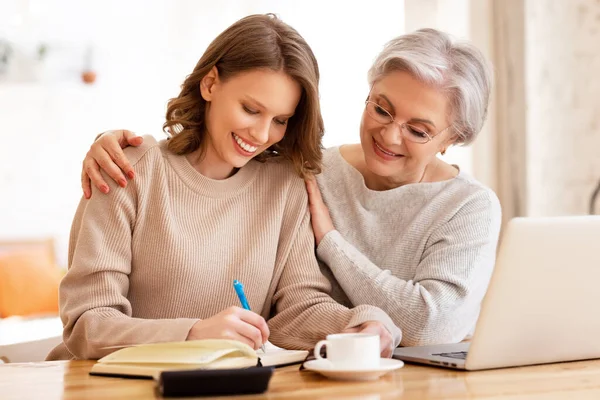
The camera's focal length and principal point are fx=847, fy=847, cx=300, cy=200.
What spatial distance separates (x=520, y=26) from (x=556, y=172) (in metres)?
0.75

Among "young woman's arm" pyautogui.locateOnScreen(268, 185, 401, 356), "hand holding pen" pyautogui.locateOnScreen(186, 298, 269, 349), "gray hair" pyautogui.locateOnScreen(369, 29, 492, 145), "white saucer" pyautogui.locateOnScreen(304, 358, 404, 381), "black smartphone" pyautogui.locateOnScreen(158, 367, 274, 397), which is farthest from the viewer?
"gray hair" pyautogui.locateOnScreen(369, 29, 492, 145)

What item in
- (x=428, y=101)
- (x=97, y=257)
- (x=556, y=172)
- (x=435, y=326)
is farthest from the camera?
(x=556, y=172)

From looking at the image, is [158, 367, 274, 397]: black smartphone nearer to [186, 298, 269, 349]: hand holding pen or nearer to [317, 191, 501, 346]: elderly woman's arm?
[186, 298, 269, 349]: hand holding pen

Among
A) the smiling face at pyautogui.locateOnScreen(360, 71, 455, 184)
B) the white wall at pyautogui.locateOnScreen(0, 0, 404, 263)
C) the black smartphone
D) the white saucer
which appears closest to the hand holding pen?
the white saucer

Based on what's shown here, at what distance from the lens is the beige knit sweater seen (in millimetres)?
1629

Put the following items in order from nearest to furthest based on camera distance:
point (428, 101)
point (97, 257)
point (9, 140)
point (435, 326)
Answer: point (97, 257), point (435, 326), point (428, 101), point (9, 140)

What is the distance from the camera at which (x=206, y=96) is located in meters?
1.84

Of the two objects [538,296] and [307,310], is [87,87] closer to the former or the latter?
[307,310]

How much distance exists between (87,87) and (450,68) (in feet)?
13.4

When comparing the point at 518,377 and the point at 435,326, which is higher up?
the point at 518,377

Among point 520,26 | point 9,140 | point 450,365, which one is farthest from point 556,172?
point 9,140

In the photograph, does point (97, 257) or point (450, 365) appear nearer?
point (450, 365)

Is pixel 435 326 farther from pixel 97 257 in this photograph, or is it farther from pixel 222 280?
pixel 97 257

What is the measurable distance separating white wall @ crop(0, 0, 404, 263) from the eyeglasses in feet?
11.0
